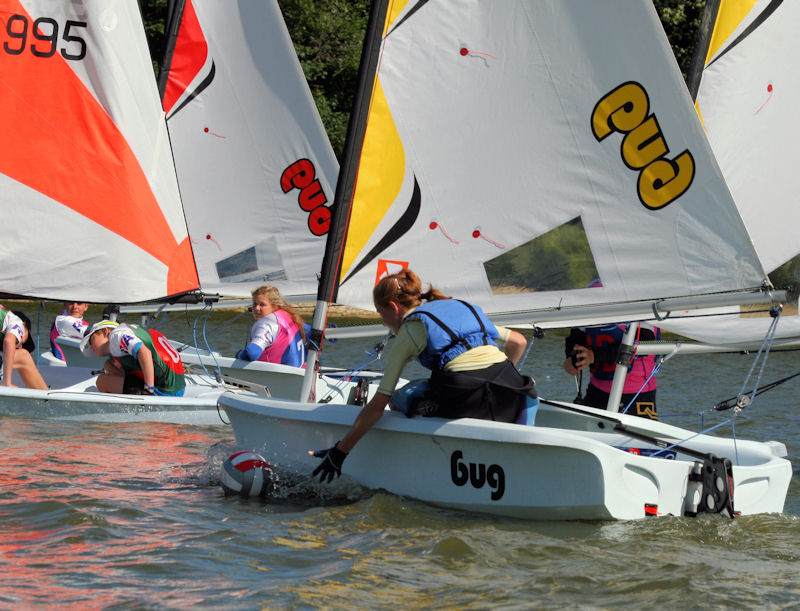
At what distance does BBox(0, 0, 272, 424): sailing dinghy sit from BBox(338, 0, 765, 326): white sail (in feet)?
7.75

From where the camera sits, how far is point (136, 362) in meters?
8.01

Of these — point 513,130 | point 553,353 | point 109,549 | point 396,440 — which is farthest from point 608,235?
point 553,353

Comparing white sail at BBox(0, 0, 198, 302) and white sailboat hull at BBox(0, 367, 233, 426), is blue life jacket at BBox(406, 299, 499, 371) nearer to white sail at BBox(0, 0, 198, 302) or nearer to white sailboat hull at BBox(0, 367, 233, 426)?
white sailboat hull at BBox(0, 367, 233, 426)

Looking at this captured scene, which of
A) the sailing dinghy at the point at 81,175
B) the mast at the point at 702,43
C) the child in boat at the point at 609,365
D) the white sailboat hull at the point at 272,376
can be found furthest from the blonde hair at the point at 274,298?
the mast at the point at 702,43

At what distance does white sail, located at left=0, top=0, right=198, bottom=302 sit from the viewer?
24.7ft

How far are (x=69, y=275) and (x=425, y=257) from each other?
112 inches

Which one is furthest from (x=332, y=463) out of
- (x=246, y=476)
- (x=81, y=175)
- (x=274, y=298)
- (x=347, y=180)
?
(x=274, y=298)

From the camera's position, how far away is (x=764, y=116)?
7.39 meters

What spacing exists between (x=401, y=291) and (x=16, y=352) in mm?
4057

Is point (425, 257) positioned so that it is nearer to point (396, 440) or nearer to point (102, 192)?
point (396, 440)

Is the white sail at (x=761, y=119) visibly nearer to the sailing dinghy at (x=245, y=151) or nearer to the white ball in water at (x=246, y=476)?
the white ball in water at (x=246, y=476)

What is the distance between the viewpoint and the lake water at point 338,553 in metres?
3.96

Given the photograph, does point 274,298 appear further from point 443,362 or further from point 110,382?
point 443,362

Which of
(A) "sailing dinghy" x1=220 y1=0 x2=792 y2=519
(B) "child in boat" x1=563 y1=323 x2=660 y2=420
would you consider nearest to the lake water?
(A) "sailing dinghy" x1=220 y1=0 x2=792 y2=519
